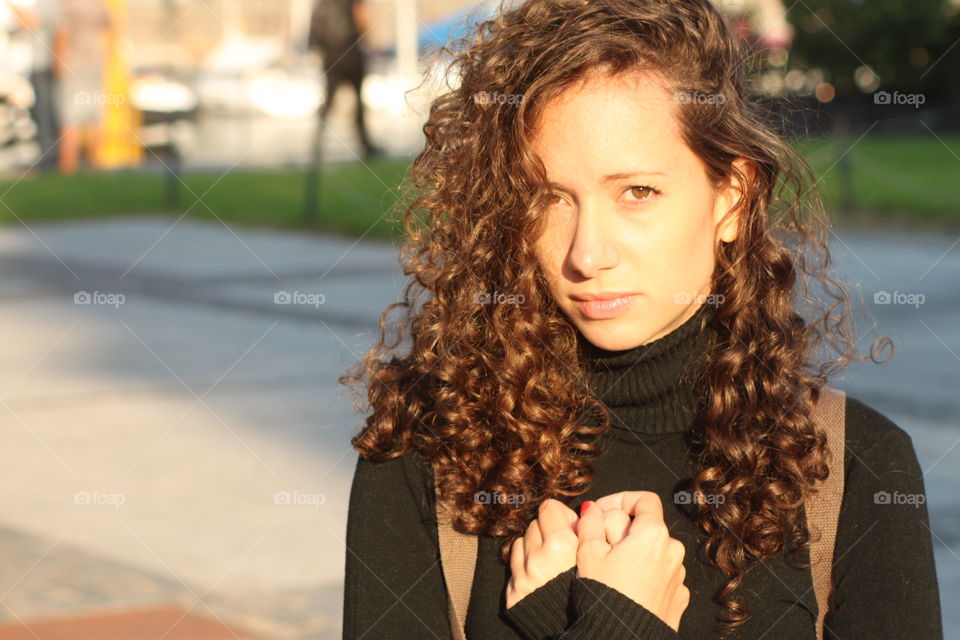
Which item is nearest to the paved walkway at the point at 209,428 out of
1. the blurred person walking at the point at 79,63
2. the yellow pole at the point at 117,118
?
the blurred person walking at the point at 79,63

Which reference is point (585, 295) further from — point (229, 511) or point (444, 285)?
point (229, 511)

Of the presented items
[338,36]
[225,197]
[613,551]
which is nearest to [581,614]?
[613,551]

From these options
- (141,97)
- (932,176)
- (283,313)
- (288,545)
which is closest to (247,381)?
(283,313)

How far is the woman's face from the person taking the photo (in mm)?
1842

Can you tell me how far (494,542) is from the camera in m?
1.87

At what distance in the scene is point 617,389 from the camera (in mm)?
2004

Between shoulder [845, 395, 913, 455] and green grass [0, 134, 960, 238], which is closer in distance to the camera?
shoulder [845, 395, 913, 455]

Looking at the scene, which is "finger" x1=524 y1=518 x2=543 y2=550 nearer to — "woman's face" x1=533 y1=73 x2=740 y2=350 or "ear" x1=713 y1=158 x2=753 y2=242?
"woman's face" x1=533 y1=73 x2=740 y2=350

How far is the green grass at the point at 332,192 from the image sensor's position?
48.5ft

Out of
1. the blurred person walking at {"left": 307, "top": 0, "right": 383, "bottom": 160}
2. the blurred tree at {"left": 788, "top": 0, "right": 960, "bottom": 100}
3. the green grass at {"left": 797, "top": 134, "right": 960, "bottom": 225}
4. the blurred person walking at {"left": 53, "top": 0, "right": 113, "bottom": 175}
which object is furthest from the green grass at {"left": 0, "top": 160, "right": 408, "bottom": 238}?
the blurred tree at {"left": 788, "top": 0, "right": 960, "bottom": 100}

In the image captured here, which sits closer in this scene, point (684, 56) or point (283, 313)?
point (684, 56)

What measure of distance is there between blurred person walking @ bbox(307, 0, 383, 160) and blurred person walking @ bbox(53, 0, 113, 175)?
370 centimetres

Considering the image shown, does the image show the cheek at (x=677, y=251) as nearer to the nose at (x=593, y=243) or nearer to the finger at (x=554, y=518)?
the nose at (x=593, y=243)

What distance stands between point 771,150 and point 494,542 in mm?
681
